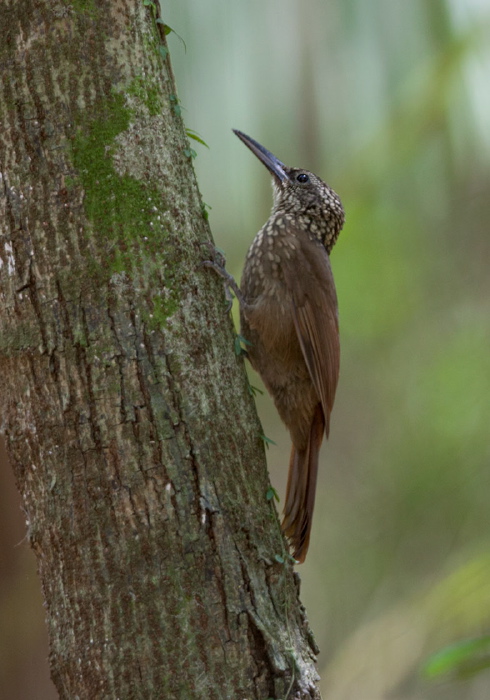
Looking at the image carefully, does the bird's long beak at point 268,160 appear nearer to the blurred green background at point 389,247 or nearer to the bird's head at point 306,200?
the bird's head at point 306,200

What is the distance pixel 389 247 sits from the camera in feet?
14.2

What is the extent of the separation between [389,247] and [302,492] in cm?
200

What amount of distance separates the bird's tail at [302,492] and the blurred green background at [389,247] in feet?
3.58

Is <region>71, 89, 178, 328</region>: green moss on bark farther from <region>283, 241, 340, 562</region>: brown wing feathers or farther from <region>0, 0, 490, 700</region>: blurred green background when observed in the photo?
<region>0, 0, 490, 700</region>: blurred green background

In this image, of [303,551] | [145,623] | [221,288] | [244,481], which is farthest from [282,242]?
[145,623]

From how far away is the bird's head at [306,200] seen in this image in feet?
10.8

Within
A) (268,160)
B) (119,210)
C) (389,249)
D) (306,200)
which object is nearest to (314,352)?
(306,200)

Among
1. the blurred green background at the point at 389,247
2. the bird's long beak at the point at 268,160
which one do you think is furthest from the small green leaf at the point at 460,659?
the bird's long beak at the point at 268,160

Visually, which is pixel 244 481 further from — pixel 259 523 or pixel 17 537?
pixel 17 537

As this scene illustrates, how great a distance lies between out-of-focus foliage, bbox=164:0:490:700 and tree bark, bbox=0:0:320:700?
5.76ft

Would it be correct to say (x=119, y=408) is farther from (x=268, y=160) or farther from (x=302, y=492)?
(x=268, y=160)

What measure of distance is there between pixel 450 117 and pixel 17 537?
284 cm

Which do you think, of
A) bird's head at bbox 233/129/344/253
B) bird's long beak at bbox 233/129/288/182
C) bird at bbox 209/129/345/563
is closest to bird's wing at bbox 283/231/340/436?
bird at bbox 209/129/345/563

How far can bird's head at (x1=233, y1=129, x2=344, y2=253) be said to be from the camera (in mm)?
3289
